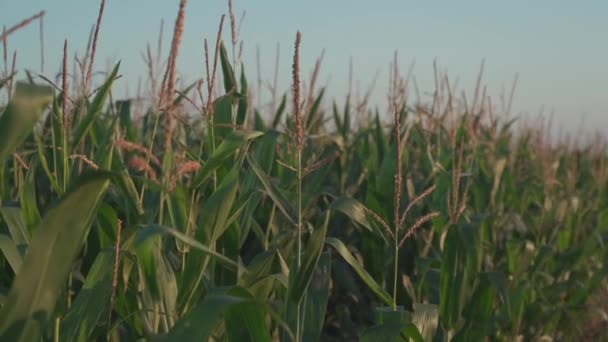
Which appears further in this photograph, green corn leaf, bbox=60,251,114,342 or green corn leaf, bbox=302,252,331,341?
green corn leaf, bbox=302,252,331,341

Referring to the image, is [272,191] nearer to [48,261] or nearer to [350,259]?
[350,259]

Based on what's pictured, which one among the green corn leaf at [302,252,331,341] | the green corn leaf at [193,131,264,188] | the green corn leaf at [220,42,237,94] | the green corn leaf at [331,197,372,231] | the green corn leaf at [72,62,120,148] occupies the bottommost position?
the green corn leaf at [302,252,331,341]

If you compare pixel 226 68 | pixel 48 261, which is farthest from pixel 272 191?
pixel 48 261

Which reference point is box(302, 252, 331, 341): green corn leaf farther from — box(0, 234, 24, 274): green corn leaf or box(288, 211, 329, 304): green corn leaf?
box(0, 234, 24, 274): green corn leaf

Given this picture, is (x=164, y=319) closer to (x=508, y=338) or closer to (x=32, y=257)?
(x=32, y=257)

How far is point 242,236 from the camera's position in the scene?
7.16 ft

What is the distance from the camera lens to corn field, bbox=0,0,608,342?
1.21 meters

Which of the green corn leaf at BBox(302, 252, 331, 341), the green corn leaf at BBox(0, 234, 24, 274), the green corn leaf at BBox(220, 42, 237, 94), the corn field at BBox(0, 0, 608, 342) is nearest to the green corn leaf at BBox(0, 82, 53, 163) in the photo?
the corn field at BBox(0, 0, 608, 342)

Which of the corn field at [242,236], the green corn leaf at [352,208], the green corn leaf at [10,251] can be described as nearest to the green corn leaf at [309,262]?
the corn field at [242,236]

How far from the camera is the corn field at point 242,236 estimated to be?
3.96 ft

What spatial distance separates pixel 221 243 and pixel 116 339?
0.37 meters

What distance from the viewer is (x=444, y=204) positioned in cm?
313

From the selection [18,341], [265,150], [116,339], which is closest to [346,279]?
[265,150]

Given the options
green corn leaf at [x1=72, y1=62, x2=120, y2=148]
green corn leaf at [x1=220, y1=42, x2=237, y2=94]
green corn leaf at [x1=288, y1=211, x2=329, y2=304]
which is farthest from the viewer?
green corn leaf at [x1=220, y1=42, x2=237, y2=94]
